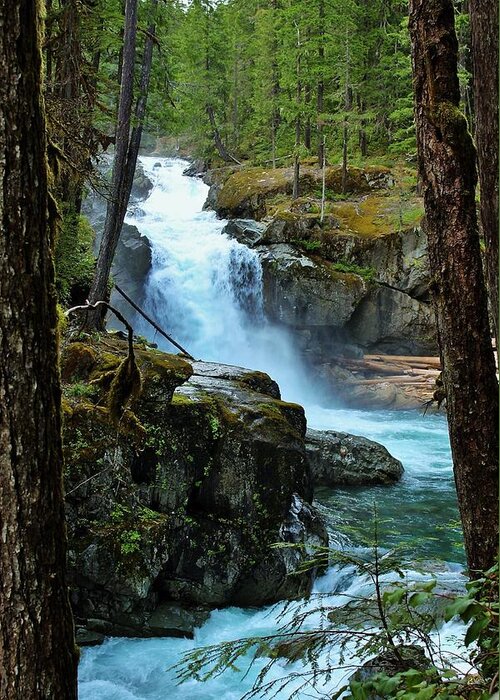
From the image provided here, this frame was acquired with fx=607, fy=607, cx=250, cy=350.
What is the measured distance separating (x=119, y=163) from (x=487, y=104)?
28.0 feet

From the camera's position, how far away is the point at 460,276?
365cm

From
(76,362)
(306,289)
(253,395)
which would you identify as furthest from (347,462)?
(306,289)

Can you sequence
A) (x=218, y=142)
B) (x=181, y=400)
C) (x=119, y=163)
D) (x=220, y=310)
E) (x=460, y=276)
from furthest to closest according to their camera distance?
1. (x=218, y=142)
2. (x=220, y=310)
3. (x=119, y=163)
4. (x=181, y=400)
5. (x=460, y=276)

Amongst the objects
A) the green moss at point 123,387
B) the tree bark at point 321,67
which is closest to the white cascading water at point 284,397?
the green moss at point 123,387

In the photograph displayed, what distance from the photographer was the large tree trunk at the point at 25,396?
2191 mm

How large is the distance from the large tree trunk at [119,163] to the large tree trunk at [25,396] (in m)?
8.48

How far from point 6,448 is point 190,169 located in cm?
3521

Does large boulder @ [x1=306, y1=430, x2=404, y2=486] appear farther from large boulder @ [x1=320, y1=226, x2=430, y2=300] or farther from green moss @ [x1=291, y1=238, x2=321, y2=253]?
green moss @ [x1=291, y1=238, x2=321, y2=253]

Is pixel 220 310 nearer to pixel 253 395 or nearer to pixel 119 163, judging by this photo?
pixel 119 163

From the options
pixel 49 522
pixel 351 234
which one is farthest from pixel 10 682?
pixel 351 234

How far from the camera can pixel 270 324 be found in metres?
19.9

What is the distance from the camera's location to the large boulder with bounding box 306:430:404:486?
467 inches

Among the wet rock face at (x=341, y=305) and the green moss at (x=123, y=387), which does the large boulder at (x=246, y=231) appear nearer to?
the wet rock face at (x=341, y=305)

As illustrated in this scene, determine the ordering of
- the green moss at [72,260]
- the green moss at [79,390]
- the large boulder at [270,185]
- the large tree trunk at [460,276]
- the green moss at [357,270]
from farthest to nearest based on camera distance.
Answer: the large boulder at [270,185] → the green moss at [357,270] → the green moss at [72,260] → the green moss at [79,390] → the large tree trunk at [460,276]
